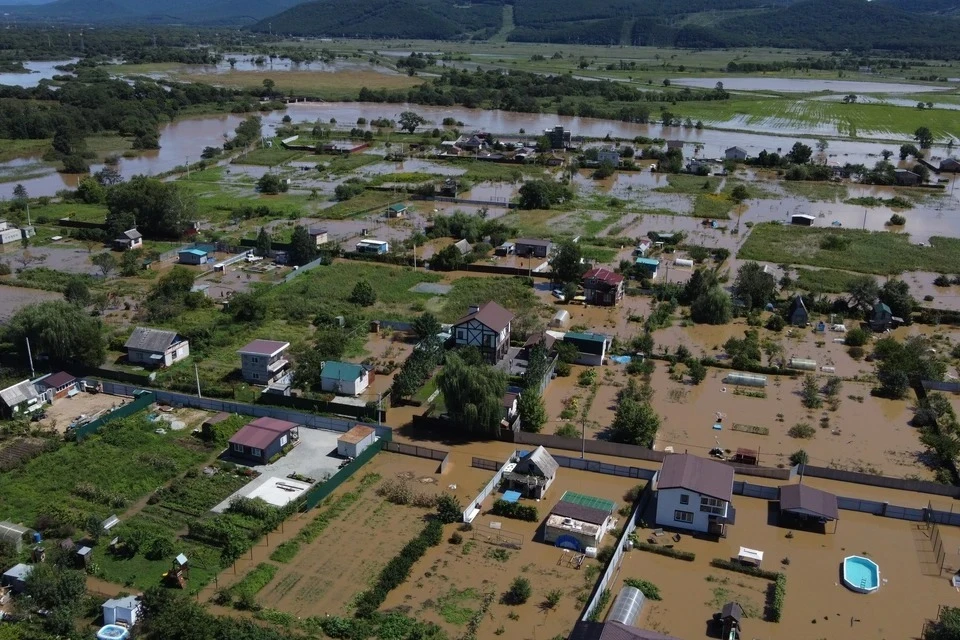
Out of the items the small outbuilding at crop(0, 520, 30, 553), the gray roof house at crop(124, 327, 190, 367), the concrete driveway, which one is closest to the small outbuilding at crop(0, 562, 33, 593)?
the small outbuilding at crop(0, 520, 30, 553)

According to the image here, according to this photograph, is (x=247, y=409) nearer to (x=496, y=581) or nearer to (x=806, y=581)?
(x=496, y=581)

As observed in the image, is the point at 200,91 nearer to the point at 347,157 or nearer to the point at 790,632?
the point at 347,157

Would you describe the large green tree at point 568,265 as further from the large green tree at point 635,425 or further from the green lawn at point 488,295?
the large green tree at point 635,425

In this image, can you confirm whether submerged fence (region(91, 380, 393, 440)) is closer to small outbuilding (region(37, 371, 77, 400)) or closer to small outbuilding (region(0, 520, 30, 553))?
small outbuilding (region(37, 371, 77, 400))

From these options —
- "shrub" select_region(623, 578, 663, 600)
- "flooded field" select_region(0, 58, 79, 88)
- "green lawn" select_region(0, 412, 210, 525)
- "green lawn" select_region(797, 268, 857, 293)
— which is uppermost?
"flooded field" select_region(0, 58, 79, 88)

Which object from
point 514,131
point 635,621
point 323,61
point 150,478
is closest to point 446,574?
point 635,621

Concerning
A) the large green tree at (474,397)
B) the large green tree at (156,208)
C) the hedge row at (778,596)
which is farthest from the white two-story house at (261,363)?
the large green tree at (156,208)
